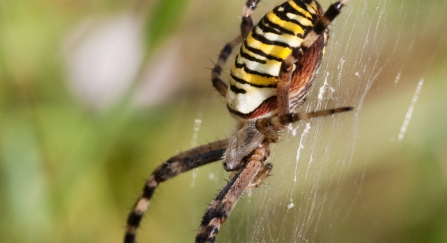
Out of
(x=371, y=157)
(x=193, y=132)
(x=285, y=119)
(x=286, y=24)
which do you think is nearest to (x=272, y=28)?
(x=286, y=24)

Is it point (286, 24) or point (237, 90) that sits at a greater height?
point (286, 24)

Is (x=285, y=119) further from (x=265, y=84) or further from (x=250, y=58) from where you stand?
(x=250, y=58)

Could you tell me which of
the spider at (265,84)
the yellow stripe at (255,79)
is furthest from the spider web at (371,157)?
the yellow stripe at (255,79)

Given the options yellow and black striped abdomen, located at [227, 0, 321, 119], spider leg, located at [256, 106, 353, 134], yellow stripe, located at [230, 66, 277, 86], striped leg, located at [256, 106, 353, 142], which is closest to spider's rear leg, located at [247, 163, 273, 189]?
striped leg, located at [256, 106, 353, 142]

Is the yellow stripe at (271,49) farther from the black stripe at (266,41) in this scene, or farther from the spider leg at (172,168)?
the spider leg at (172,168)

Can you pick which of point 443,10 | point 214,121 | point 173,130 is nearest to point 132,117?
point 173,130

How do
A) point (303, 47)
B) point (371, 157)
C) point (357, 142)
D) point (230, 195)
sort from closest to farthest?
point (303, 47), point (230, 195), point (357, 142), point (371, 157)
